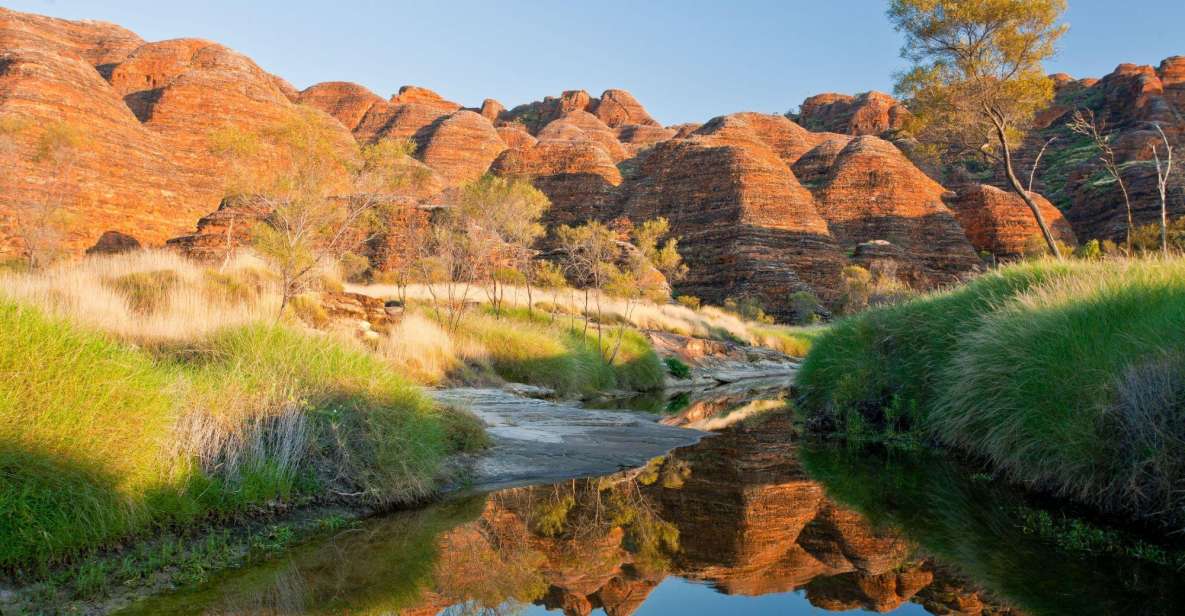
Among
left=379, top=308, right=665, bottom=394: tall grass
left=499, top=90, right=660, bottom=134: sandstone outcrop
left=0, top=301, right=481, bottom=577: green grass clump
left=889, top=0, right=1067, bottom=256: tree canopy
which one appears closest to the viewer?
left=0, top=301, right=481, bottom=577: green grass clump

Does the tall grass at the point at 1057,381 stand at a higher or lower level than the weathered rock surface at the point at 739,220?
lower

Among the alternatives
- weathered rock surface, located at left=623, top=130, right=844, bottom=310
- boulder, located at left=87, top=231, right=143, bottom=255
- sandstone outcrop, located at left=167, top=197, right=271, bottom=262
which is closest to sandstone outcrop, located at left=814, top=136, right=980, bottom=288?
weathered rock surface, located at left=623, top=130, right=844, bottom=310

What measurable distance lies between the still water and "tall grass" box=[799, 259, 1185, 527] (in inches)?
23.9

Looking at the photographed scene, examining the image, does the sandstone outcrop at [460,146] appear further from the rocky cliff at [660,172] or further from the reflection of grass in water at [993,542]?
the reflection of grass in water at [993,542]

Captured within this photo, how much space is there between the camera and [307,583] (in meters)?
4.15

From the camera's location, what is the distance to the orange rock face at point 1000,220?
64375 millimetres

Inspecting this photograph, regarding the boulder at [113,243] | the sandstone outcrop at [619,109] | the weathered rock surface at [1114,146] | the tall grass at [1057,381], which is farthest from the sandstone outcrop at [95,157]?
the sandstone outcrop at [619,109]

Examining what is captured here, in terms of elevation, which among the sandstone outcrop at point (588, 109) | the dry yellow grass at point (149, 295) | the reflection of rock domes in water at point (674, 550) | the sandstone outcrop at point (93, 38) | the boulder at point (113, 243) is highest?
the sandstone outcrop at point (588, 109)

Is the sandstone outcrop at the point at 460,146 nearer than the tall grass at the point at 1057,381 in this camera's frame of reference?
No

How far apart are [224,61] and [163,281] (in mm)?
64177

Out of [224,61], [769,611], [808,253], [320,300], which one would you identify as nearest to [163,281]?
[320,300]

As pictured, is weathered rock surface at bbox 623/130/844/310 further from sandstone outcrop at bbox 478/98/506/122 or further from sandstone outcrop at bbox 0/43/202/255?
sandstone outcrop at bbox 478/98/506/122

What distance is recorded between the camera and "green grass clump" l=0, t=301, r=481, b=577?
153 inches

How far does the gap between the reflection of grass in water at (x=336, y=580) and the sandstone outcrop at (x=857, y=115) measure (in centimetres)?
10232
